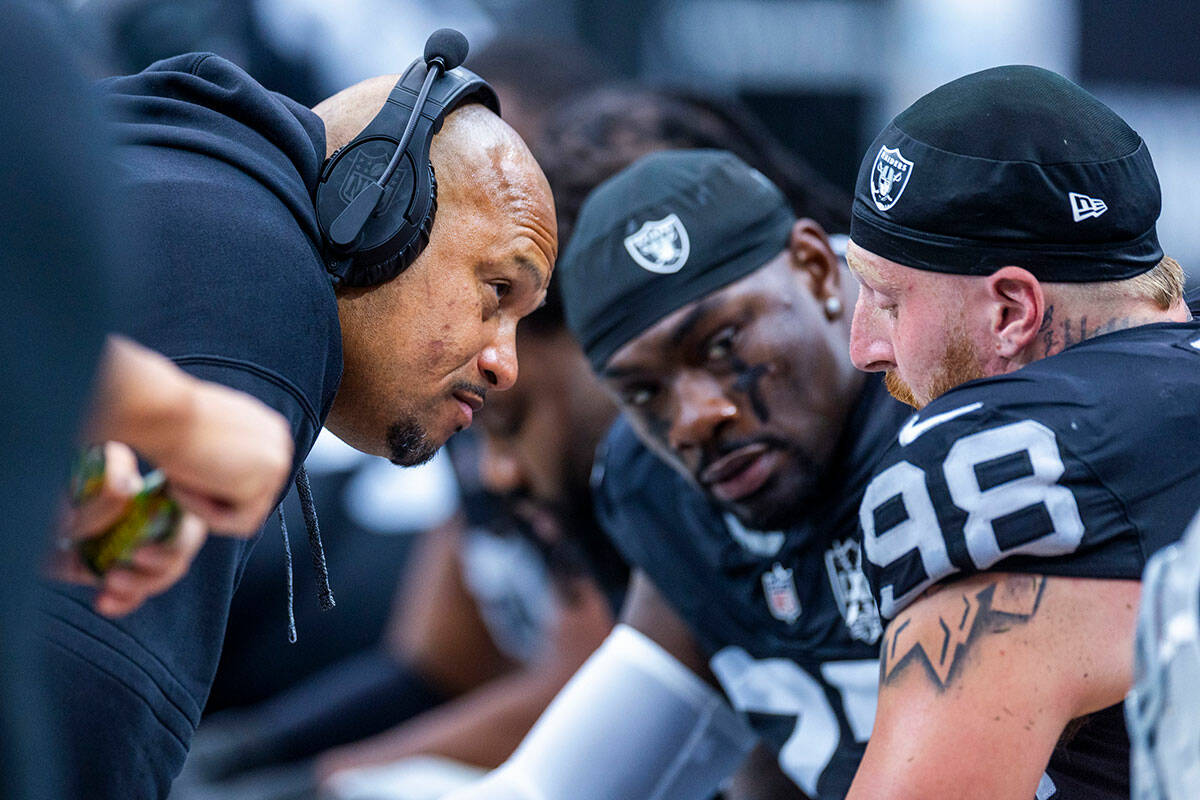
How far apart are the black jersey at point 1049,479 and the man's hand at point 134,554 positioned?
733mm

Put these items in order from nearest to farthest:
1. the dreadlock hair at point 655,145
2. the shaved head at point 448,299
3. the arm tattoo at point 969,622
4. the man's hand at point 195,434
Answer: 1. the man's hand at point 195,434
2. the arm tattoo at point 969,622
3. the shaved head at point 448,299
4. the dreadlock hair at point 655,145

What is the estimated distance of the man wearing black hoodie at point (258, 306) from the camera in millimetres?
1341

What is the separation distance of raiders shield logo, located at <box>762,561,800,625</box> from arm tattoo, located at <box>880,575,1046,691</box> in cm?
75

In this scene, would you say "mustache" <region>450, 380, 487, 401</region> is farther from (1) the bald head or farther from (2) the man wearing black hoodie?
(1) the bald head

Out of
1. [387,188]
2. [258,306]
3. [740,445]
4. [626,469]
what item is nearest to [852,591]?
[740,445]

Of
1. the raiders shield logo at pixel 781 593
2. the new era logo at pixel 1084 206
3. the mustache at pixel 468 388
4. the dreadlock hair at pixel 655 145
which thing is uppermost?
the new era logo at pixel 1084 206

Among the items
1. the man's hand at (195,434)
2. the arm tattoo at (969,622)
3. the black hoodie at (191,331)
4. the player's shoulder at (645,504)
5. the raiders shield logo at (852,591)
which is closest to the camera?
the man's hand at (195,434)

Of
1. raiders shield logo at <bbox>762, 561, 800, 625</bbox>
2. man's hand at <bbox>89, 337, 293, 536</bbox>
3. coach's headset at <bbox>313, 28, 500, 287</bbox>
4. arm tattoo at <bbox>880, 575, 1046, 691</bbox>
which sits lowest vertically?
raiders shield logo at <bbox>762, 561, 800, 625</bbox>

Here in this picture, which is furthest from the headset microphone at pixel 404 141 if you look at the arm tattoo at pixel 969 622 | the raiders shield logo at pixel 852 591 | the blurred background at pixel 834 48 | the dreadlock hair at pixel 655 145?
the blurred background at pixel 834 48

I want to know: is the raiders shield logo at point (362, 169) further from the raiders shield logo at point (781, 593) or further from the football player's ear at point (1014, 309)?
the raiders shield logo at point (781, 593)

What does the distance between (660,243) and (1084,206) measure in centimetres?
74

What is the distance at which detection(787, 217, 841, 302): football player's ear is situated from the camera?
7.36 ft

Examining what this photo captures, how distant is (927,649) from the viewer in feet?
4.77

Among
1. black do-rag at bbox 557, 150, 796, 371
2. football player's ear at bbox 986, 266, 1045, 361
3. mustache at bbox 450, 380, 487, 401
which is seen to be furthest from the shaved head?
football player's ear at bbox 986, 266, 1045, 361
